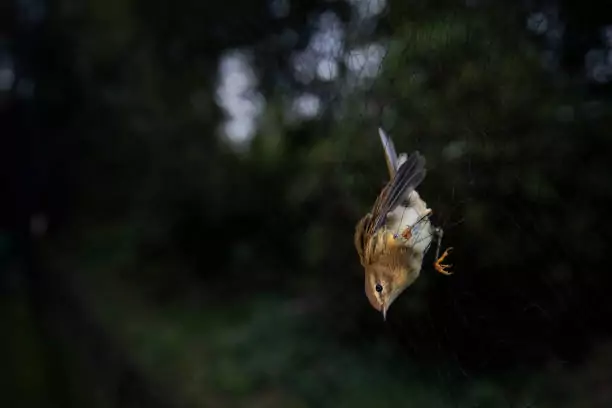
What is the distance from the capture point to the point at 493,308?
92cm

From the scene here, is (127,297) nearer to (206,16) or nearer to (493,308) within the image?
(206,16)

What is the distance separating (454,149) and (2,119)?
478cm

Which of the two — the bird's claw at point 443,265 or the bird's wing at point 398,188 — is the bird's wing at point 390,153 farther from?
the bird's claw at point 443,265

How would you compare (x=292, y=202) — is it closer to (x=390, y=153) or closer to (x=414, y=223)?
(x=390, y=153)

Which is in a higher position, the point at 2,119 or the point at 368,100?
the point at 2,119

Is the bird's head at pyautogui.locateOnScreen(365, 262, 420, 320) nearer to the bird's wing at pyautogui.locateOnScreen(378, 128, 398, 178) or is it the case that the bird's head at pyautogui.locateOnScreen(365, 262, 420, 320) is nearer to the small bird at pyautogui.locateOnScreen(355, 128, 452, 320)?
the small bird at pyautogui.locateOnScreen(355, 128, 452, 320)

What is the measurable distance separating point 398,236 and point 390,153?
0.76 feet

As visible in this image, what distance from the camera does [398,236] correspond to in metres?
0.85

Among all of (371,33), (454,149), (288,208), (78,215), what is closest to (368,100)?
(371,33)

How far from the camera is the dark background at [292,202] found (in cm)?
94

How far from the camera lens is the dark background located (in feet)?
3.07

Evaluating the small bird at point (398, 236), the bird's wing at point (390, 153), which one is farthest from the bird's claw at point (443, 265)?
the bird's wing at point (390, 153)

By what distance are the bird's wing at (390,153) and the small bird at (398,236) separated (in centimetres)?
2

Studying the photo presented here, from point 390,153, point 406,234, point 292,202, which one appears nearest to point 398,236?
point 406,234
